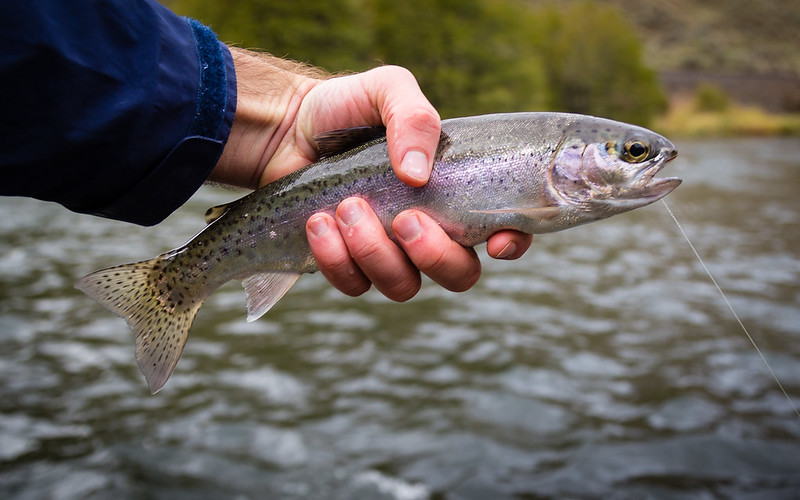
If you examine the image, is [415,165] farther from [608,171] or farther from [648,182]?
[648,182]

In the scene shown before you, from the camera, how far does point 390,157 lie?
9.75 ft

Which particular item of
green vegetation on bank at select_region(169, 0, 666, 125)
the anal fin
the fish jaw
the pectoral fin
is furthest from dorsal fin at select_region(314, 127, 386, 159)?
green vegetation on bank at select_region(169, 0, 666, 125)

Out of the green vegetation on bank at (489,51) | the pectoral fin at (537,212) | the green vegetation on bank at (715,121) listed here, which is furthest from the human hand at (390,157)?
the green vegetation on bank at (715,121)

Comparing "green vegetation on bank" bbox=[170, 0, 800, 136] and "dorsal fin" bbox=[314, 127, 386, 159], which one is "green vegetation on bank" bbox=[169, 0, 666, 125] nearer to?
"green vegetation on bank" bbox=[170, 0, 800, 136]

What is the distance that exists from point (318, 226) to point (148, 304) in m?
0.94

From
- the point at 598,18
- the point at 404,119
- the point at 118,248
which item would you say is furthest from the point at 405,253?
the point at 598,18

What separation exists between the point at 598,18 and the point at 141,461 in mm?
55433

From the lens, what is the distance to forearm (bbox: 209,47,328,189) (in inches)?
136

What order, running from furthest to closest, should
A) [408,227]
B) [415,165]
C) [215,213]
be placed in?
[215,213] → [408,227] → [415,165]

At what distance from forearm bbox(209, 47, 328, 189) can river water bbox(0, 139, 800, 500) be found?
2928mm

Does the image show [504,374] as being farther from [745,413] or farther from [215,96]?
[215,96]

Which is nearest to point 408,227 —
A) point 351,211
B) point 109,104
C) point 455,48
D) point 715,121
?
point 351,211

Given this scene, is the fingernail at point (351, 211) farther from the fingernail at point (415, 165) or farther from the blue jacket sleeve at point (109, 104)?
the blue jacket sleeve at point (109, 104)

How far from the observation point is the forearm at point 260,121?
3455mm
